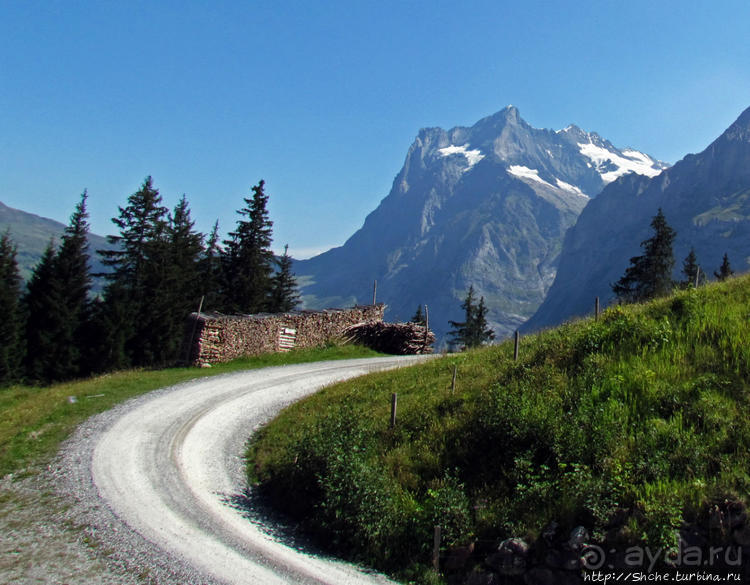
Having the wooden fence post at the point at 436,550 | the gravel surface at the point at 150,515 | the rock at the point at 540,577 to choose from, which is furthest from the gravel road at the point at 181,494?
the rock at the point at 540,577

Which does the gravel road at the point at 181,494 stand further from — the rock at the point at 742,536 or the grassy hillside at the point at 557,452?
the rock at the point at 742,536

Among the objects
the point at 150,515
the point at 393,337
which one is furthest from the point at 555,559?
the point at 393,337

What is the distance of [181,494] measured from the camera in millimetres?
13906

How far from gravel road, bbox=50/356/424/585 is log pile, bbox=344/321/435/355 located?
14.4 meters

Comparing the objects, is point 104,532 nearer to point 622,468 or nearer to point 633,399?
point 622,468

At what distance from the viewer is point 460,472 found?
1291 centimetres

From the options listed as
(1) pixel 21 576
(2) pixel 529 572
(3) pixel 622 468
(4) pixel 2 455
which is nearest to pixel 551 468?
(3) pixel 622 468

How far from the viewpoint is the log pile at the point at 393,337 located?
36.8 m

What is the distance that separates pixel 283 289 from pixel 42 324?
88.4 ft

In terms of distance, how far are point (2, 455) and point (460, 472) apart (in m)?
12.6

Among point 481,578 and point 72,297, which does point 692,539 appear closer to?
point 481,578

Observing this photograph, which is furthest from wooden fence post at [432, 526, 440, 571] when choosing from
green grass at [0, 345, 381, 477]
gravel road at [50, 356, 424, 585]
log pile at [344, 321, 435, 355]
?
log pile at [344, 321, 435, 355]

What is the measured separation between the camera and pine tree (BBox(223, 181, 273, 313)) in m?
54.0

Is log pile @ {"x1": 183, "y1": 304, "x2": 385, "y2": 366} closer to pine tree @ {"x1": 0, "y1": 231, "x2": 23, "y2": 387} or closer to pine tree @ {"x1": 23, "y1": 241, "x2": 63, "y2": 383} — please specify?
pine tree @ {"x1": 0, "y1": 231, "x2": 23, "y2": 387}
